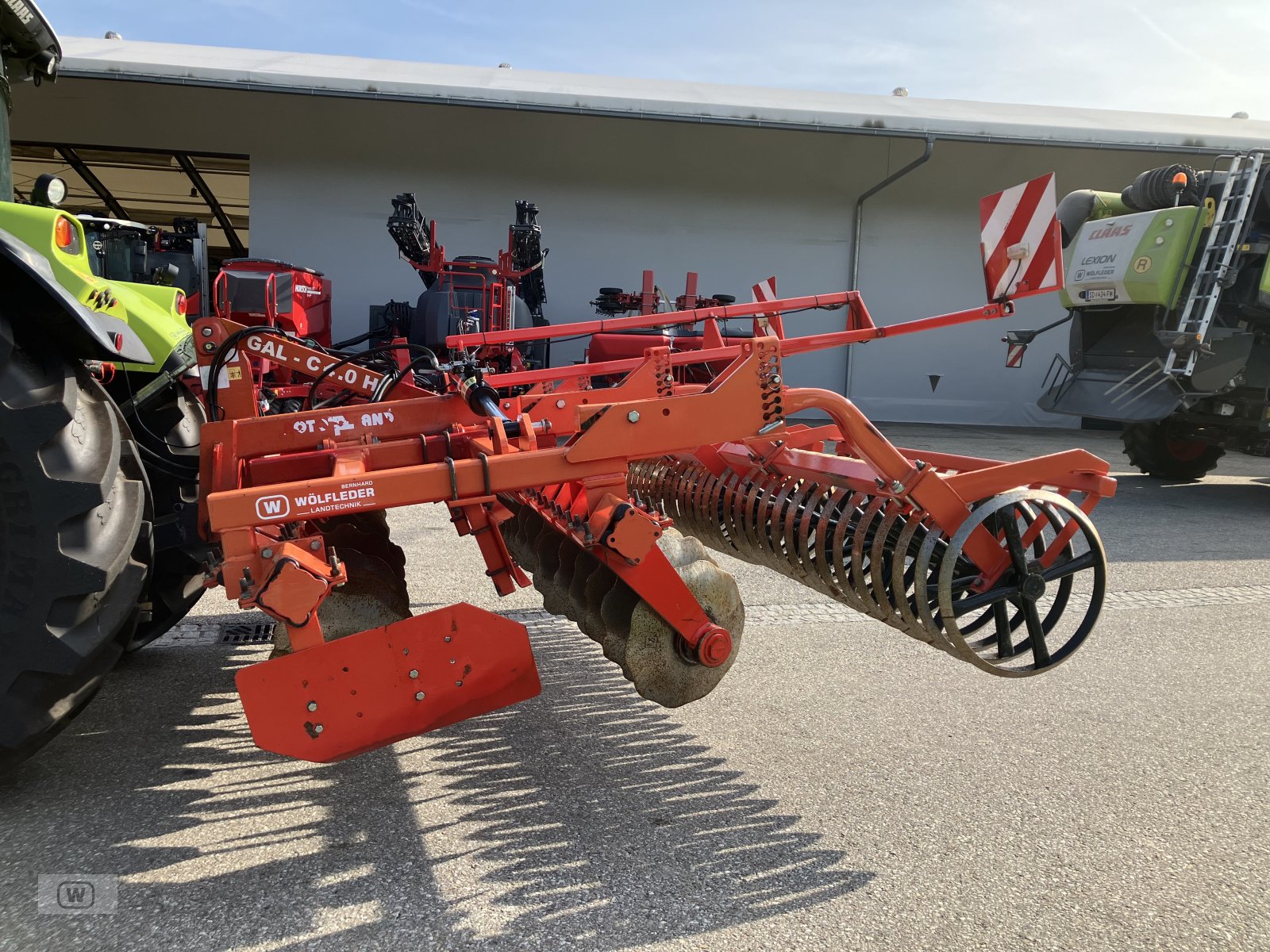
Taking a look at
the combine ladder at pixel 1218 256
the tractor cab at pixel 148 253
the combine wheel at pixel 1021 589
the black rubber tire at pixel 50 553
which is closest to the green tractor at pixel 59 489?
the black rubber tire at pixel 50 553

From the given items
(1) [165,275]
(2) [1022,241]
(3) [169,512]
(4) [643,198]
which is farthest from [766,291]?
(4) [643,198]

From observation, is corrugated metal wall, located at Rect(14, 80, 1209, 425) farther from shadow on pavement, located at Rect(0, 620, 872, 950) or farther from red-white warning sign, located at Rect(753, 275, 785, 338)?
shadow on pavement, located at Rect(0, 620, 872, 950)

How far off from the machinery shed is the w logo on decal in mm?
10502

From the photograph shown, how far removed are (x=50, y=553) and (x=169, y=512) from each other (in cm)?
107

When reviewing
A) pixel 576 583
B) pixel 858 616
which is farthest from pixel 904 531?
pixel 858 616

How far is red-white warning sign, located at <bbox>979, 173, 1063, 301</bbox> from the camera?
2992mm

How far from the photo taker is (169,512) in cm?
304

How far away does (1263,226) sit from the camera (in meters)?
6.76

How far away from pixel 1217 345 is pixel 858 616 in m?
4.65

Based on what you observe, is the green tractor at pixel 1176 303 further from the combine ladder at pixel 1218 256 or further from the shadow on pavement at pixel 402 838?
the shadow on pavement at pixel 402 838

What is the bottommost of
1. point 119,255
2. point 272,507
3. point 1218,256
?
point 272,507

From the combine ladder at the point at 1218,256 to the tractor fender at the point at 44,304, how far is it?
23.0 ft

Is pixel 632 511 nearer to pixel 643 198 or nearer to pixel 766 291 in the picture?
pixel 766 291

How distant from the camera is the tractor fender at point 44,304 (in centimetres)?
207
